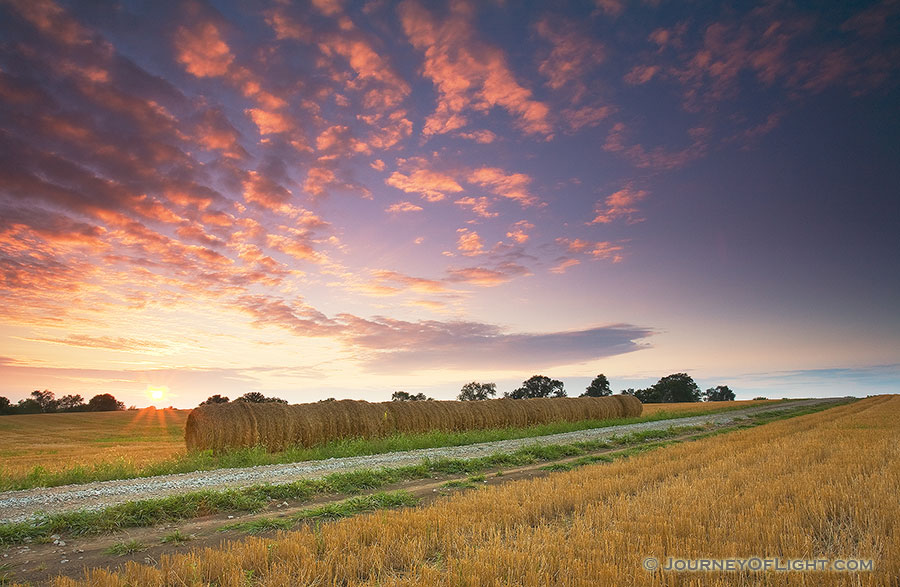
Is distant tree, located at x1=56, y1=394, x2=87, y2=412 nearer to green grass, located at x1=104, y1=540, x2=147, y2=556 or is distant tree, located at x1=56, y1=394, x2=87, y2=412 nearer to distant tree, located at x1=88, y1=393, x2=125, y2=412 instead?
distant tree, located at x1=88, y1=393, x2=125, y2=412

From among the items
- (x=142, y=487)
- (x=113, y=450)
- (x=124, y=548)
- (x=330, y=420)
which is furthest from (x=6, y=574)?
(x=113, y=450)

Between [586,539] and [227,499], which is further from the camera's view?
[227,499]

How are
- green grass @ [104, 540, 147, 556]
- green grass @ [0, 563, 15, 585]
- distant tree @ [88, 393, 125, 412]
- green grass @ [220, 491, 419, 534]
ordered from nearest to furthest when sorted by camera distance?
green grass @ [0, 563, 15, 585]
green grass @ [104, 540, 147, 556]
green grass @ [220, 491, 419, 534]
distant tree @ [88, 393, 125, 412]

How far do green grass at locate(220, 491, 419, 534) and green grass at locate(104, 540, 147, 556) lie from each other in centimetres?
123

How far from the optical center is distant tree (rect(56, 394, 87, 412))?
6906 cm

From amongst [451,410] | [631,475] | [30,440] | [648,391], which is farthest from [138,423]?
[648,391]

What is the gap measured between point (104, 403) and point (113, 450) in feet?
192

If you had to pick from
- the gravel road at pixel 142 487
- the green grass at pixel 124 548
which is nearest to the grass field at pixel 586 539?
the green grass at pixel 124 548

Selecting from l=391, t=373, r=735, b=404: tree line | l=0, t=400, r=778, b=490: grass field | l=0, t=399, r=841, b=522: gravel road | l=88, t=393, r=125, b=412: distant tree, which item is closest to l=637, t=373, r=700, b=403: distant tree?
l=391, t=373, r=735, b=404: tree line

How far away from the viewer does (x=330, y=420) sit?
24.8 meters

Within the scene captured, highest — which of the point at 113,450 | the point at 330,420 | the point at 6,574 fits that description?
the point at 330,420

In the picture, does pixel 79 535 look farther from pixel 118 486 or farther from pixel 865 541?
pixel 865 541

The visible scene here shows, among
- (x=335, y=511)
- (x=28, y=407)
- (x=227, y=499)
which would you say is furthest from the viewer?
(x=28, y=407)

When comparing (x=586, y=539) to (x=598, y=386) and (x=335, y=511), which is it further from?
(x=598, y=386)
